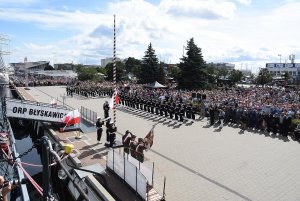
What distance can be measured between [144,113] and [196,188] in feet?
54.8

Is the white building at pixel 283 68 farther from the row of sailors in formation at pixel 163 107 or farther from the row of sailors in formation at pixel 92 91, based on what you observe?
the row of sailors in formation at pixel 163 107

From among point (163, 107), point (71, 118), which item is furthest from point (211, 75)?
point (71, 118)

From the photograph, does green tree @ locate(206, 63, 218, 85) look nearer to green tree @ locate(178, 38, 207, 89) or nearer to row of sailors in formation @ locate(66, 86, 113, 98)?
green tree @ locate(178, 38, 207, 89)

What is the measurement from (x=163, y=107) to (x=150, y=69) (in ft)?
106

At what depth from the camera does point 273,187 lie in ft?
36.4

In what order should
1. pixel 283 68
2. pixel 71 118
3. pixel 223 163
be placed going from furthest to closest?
1. pixel 283 68
2. pixel 71 118
3. pixel 223 163

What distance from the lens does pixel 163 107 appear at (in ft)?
83.1

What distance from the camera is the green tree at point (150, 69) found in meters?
56.9

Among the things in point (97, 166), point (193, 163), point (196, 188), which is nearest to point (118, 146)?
point (97, 166)

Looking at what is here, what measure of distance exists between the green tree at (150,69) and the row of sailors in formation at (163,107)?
83.5 ft

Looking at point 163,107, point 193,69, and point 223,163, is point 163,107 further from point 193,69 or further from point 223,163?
point 193,69

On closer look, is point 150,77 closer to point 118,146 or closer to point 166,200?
point 118,146

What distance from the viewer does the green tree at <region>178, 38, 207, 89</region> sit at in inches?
1877

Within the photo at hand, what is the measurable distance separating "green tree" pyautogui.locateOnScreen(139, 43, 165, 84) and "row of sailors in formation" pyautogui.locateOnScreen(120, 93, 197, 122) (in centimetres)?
2545
